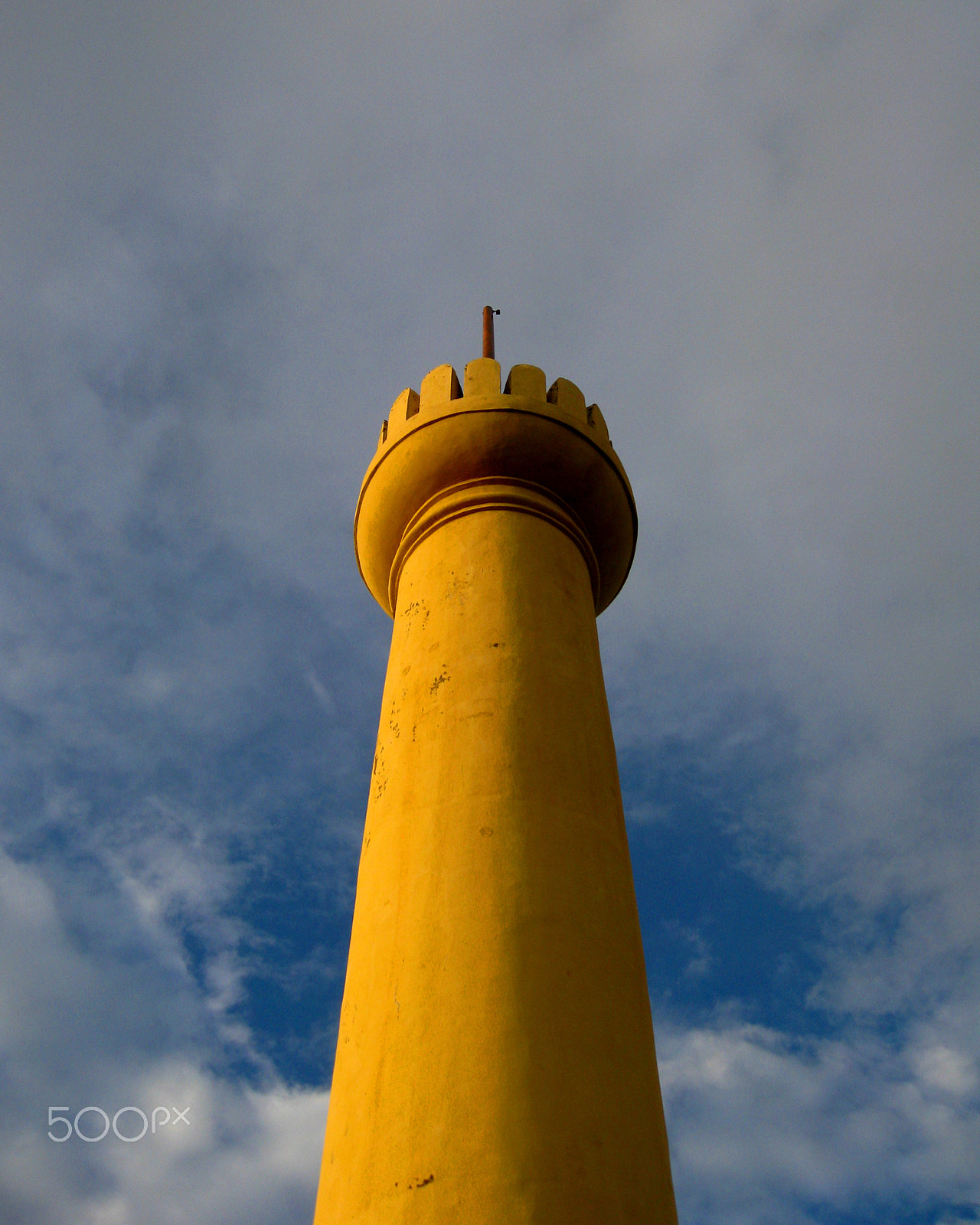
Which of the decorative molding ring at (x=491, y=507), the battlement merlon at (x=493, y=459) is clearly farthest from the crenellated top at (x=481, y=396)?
the decorative molding ring at (x=491, y=507)

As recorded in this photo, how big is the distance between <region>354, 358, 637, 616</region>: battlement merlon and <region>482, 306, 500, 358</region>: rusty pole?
2.20ft

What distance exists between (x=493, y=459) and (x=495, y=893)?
3040mm

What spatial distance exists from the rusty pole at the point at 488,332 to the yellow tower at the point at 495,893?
1.24m

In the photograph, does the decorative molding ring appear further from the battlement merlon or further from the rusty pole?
the rusty pole

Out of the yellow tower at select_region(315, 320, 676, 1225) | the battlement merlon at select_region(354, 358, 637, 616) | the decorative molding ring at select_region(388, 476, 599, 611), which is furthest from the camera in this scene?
the battlement merlon at select_region(354, 358, 637, 616)

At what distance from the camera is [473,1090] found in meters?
3.38

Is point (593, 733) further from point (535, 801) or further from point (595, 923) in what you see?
point (595, 923)

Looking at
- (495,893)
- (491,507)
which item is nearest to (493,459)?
(491,507)

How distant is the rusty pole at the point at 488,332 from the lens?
24.2 feet

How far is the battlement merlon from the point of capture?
19.8ft

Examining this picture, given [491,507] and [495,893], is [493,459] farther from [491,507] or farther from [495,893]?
[495,893]

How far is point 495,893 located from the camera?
12.8 feet

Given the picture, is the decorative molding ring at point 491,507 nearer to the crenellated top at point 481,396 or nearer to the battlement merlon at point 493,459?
the battlement merlon at point 493,459

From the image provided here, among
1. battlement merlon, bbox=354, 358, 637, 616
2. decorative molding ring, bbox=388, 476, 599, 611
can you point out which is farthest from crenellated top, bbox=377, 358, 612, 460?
decorative molding ring, bbox=388, 476, 599, 611
